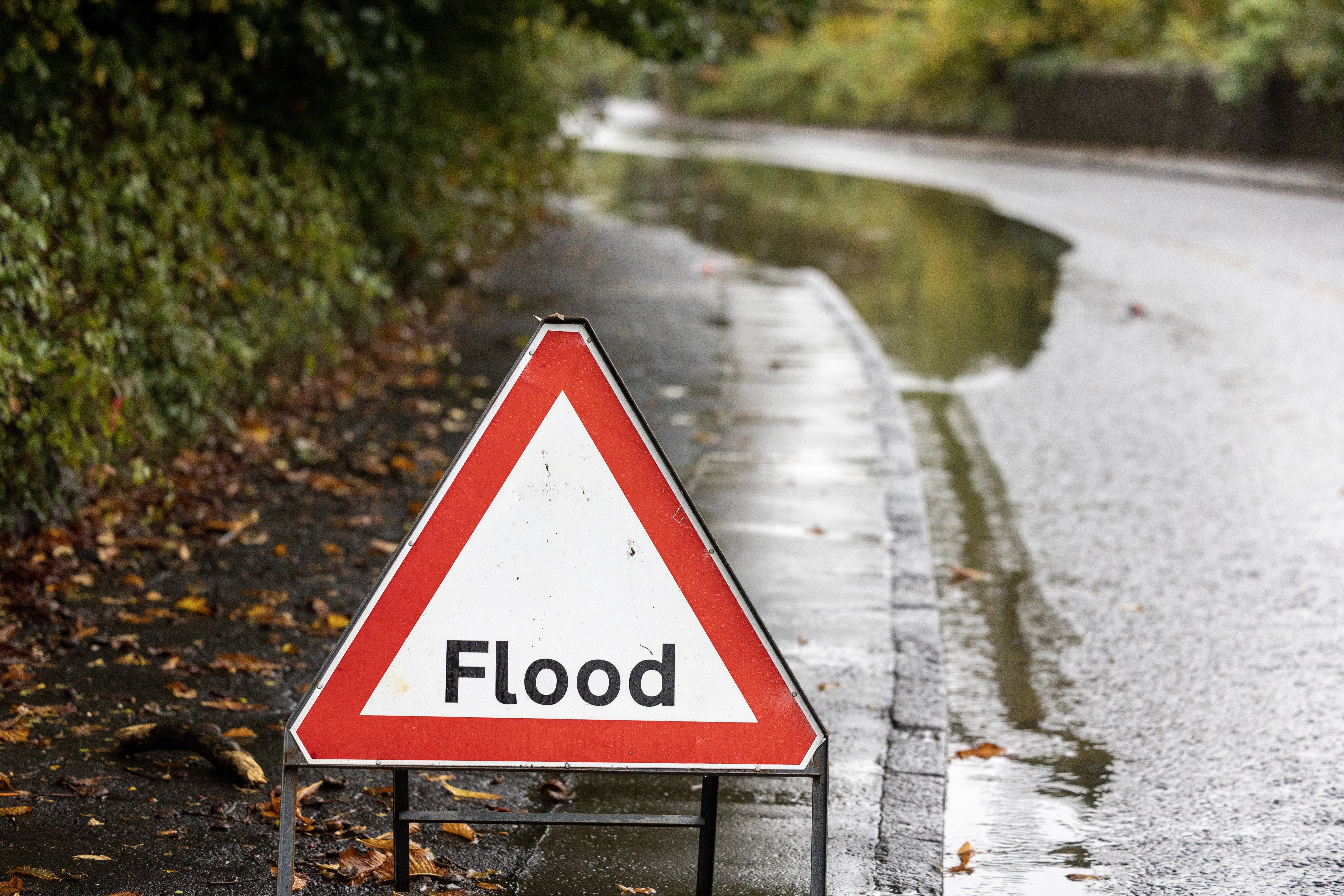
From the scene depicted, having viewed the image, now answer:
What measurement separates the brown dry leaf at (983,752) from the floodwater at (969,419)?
0.02 metres

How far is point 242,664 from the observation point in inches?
197

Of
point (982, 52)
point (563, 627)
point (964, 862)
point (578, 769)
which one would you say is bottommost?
point (964, 862)

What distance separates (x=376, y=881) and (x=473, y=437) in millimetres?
1201

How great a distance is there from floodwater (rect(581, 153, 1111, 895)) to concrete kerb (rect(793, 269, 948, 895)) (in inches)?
3.1

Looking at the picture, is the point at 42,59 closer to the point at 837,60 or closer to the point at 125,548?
the point at 125,548

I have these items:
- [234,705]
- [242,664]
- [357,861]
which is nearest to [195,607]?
[242,664]

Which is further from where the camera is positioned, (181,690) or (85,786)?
(181,690)

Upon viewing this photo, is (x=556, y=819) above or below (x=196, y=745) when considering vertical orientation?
above

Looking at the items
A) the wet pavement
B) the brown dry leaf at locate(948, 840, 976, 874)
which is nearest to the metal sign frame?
the wet pavement

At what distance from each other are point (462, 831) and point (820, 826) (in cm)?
120

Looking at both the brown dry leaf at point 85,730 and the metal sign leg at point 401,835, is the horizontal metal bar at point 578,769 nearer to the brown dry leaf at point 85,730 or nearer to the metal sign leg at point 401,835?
the metal sign leg at point 401,835

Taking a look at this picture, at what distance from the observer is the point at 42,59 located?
21.1 feet

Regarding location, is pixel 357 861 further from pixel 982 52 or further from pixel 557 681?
pixel 982 52

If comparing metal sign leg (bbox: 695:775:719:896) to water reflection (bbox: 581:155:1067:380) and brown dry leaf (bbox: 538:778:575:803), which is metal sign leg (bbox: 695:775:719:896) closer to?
brown dry leaf (bbox: 538:778:575:803)
